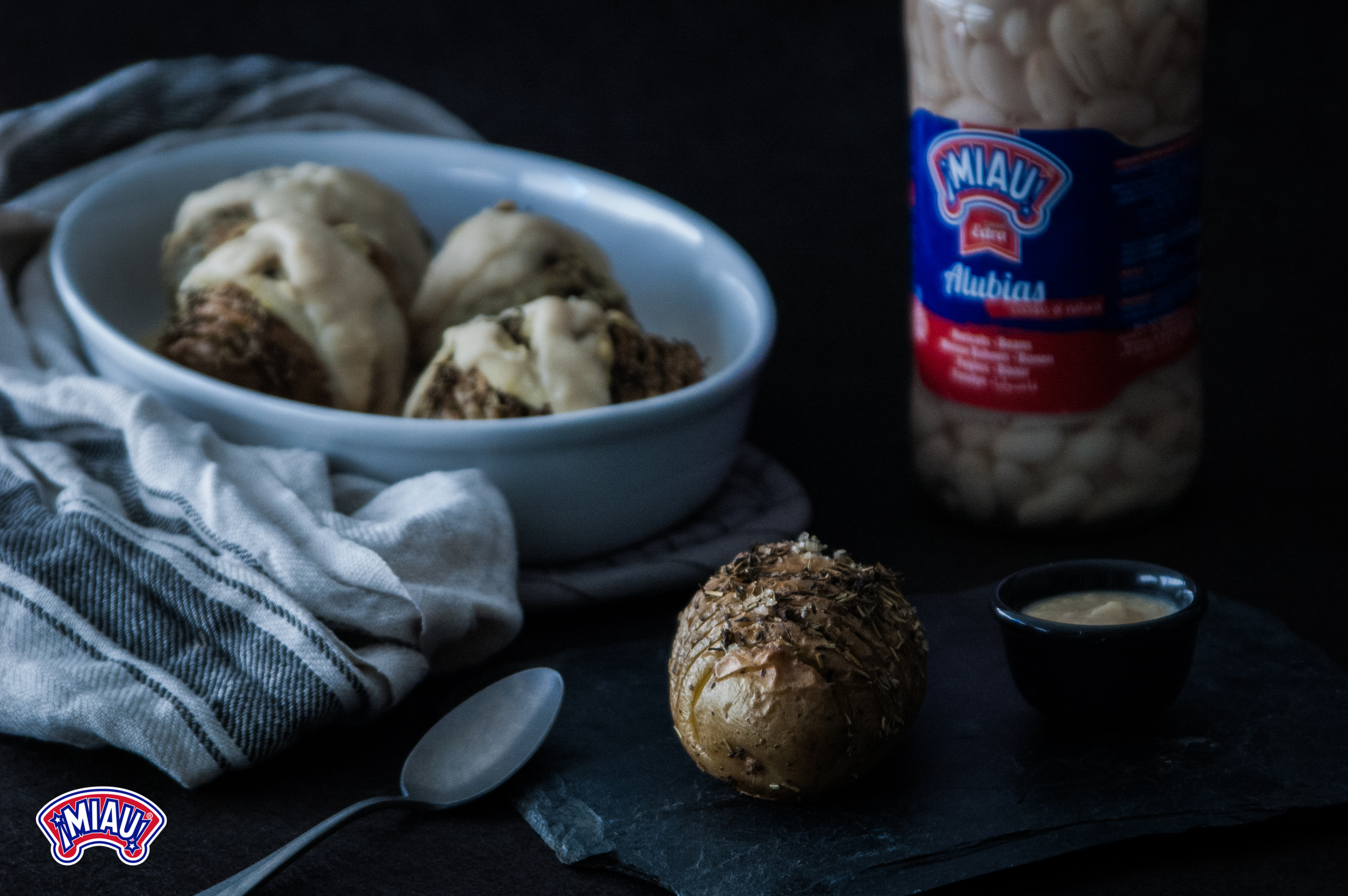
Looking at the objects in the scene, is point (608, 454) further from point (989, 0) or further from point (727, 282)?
point (989, 0)

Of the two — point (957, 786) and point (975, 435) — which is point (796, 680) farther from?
point (975, 435)

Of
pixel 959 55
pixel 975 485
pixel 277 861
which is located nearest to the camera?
pixel 277 861

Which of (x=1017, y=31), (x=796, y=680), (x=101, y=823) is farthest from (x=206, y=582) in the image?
(x=1017, y=31)

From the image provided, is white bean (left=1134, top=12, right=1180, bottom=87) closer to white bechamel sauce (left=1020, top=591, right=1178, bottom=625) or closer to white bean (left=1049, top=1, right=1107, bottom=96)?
white bean (left=1049, top=1, right=1107, bottom=96)

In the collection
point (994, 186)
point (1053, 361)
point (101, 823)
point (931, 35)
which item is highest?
point (931, 35)

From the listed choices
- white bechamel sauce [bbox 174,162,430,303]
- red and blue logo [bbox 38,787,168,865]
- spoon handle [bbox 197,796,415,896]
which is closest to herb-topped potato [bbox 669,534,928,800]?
spoon handle [bbox 197,796,415,896]

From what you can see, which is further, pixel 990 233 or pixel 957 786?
pixel 990 233

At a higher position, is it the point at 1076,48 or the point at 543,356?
the point at 1076,48
